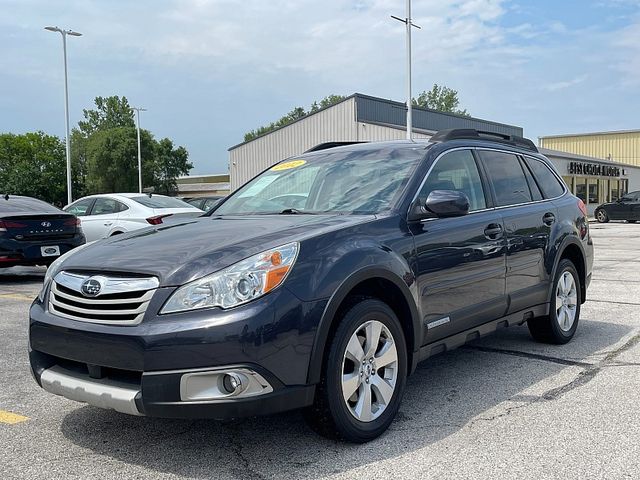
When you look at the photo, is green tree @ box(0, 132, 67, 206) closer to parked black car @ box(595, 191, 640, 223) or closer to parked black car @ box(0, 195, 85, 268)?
parked black car @ box(595, 191, 640, 223)

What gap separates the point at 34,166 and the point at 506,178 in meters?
73.9

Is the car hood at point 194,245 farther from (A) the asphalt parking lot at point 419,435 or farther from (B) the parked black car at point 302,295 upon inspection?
(A) the asphalt parking lot at point 419,435

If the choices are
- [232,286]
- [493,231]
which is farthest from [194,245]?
[493,231]

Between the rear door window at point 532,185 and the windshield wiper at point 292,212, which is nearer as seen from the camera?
the windshield wiper at point 292,212

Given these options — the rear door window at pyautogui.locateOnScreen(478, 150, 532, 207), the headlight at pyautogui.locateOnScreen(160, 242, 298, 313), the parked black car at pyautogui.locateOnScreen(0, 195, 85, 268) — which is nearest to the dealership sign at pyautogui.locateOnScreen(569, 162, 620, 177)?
the parked black car at pyautogui.locateOnScreen(0, 195, 85, 268)

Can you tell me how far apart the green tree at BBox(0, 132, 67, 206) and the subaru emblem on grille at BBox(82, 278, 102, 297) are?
69913 millimetres

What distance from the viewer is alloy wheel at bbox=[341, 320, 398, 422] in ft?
11.0

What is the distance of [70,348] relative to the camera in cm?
317

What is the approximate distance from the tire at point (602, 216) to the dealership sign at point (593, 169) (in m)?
5.76

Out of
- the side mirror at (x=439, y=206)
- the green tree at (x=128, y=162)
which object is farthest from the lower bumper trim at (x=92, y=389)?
the green tree at (x=128, y=162)

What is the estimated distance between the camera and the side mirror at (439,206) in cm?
381

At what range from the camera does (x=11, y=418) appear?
3.87 meters

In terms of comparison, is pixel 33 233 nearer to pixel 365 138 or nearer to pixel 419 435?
pixel 419 435

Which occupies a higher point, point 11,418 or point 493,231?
point 493,231
